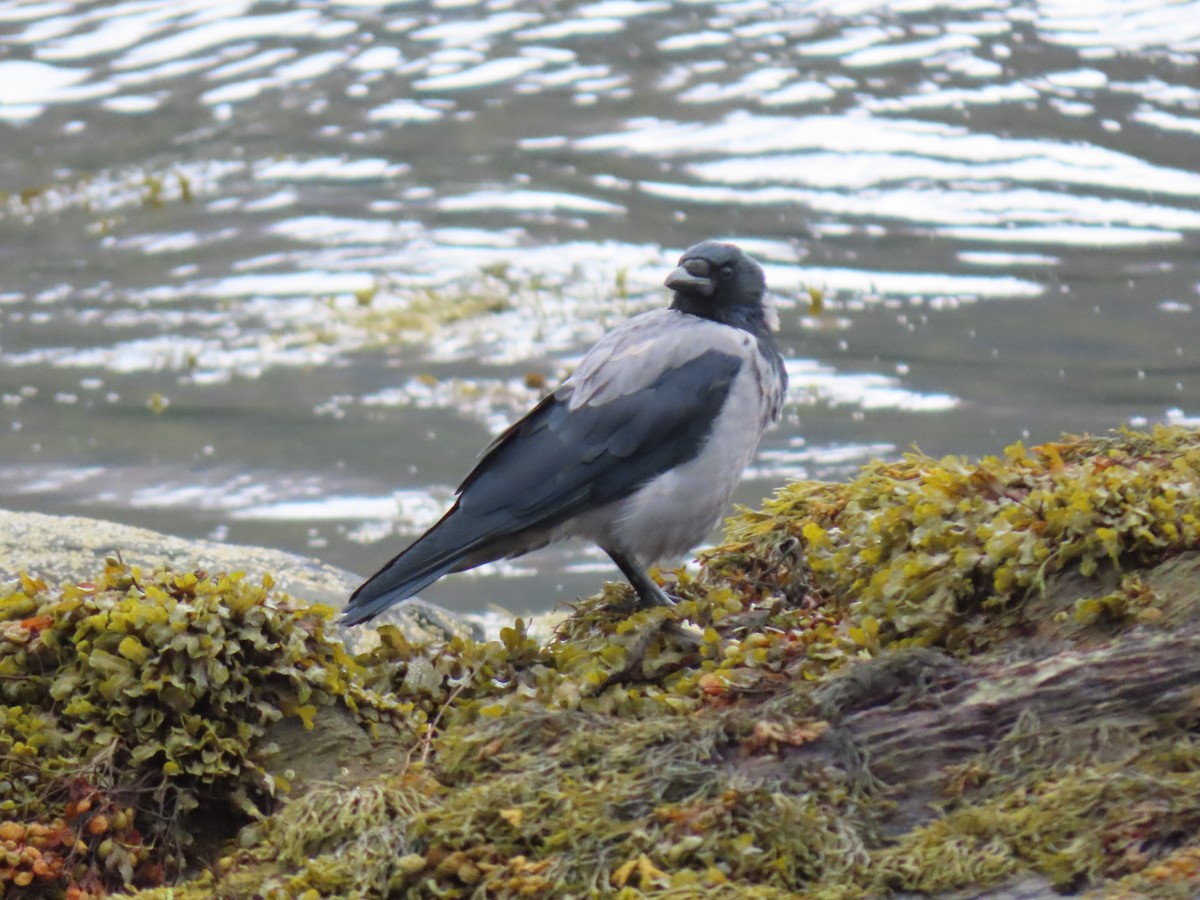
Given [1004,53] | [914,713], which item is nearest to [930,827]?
[914,713]

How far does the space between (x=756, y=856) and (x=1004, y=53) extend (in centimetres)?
1515

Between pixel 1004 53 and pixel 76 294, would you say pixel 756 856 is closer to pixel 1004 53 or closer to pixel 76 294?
pixel 76 294

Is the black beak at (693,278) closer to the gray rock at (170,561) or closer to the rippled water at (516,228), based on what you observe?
the gray rock at (170,561)

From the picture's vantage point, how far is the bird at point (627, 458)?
5.79m

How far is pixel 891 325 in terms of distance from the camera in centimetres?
1311

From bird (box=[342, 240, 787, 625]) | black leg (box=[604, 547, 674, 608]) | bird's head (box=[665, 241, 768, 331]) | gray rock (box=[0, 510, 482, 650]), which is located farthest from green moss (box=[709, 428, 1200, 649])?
gray rock (box=[0, 510, 482, 650])

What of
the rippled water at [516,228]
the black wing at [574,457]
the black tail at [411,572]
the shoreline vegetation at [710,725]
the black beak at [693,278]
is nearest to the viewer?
the shoreline vegetation at [710,725]

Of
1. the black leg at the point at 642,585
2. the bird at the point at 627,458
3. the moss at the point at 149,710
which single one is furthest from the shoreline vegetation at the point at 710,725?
the bird at the point at 627,458

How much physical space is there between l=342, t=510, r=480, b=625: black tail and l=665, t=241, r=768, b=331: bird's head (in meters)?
1.42

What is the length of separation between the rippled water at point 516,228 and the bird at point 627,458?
13.5ft

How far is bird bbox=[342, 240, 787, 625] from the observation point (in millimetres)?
5789

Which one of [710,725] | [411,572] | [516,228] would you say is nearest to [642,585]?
[411,572]

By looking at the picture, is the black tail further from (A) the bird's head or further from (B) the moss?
(A) the bird's head

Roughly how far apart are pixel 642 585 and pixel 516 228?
963cm
